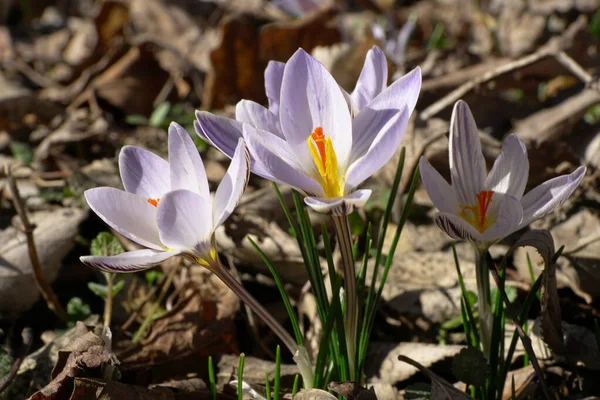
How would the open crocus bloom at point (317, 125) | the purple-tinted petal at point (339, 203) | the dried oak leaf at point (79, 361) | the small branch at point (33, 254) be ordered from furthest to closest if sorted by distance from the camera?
the small branch at point (33, 254), the dried oak leaf at point (79, 361), the open crocus bloom at point (317, 125), the purple-tinted petal at point (339, 203)

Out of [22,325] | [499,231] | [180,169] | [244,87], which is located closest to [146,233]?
[180,169]

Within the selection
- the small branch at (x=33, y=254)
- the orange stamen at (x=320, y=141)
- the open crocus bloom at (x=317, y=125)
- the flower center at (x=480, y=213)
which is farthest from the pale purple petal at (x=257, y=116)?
the small branch at (x=33, y=254)

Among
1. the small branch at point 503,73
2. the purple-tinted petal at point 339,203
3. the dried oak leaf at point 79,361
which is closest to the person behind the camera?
the purple-tinted petal at point 339,203

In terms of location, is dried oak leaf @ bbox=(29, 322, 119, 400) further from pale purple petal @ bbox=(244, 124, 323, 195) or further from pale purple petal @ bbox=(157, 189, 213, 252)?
pale purple petal @ bbox=(244, 124, 323, 195)

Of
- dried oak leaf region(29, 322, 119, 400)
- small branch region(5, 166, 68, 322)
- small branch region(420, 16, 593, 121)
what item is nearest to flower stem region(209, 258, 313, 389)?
dried oak leaf region(29, 322, 119, 400)

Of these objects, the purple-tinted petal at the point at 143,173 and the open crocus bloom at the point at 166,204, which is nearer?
the open crocus bloom at the point at 166,204

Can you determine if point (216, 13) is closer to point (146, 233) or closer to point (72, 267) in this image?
point (72, 267)

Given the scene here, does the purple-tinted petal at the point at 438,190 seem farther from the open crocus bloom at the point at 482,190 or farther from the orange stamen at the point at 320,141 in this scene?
the orange stamen at the point at 320,141
